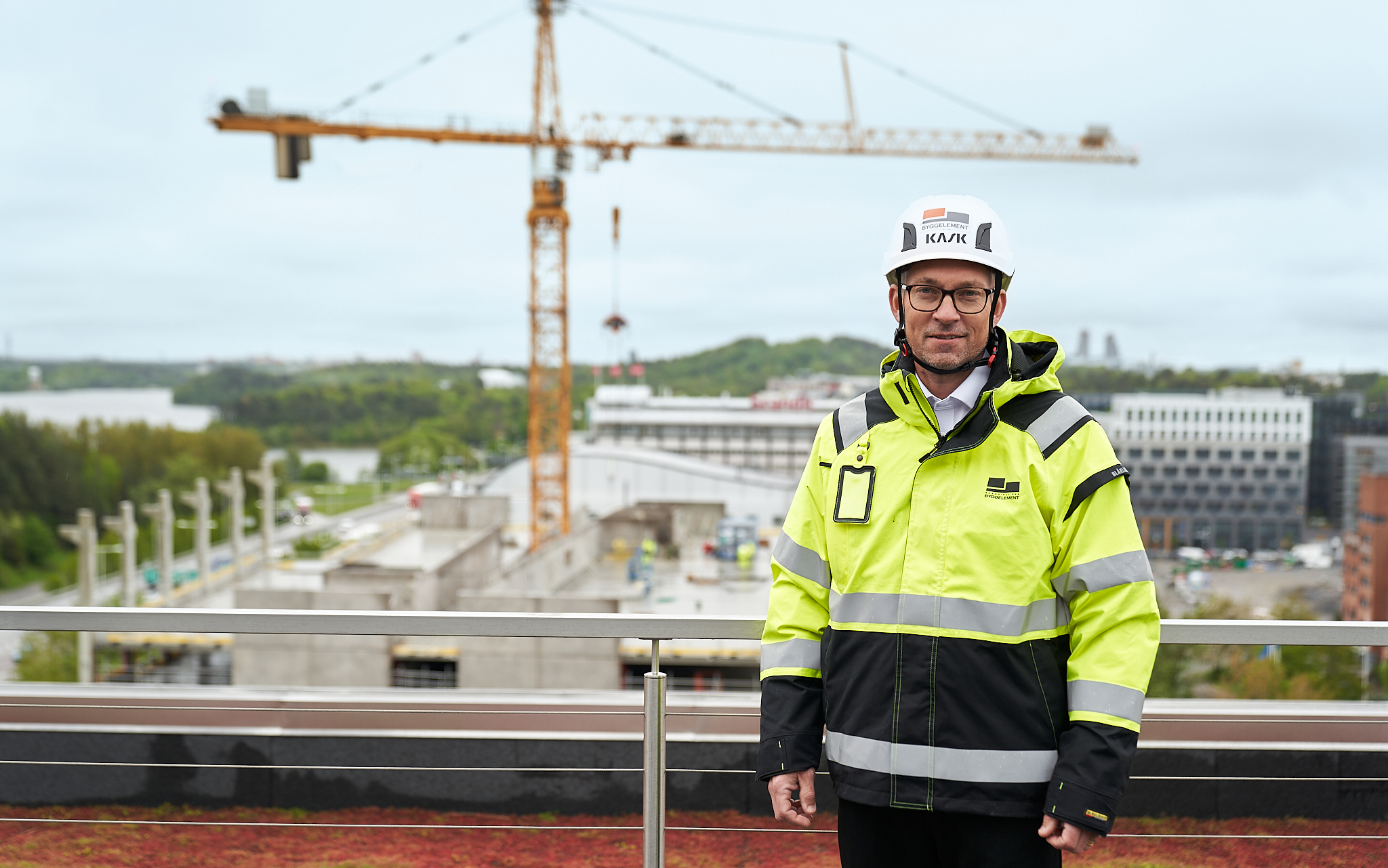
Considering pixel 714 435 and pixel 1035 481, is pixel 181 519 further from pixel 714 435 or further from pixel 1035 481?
pixel 1035 481

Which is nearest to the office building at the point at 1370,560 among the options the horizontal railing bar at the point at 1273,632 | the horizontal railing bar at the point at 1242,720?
the horizontal railing bar at the point at 1242,720

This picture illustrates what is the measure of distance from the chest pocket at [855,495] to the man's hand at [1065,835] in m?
0.61

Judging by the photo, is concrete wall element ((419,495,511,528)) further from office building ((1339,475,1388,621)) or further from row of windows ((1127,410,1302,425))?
row of windows ((1127,410,1302,425))

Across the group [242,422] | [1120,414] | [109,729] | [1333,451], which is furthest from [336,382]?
[109,729]

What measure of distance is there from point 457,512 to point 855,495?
1995 inches

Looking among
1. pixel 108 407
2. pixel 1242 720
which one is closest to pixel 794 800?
pixel 1242 720

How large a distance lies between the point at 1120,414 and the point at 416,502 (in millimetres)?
53394

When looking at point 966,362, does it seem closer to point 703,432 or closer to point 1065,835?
point 1065,835

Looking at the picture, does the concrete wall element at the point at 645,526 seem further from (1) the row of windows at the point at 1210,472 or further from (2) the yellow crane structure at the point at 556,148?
(1) the row of windows at the point at 1210,472

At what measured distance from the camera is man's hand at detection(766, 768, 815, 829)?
6.43 feet

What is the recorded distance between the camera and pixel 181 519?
75.4 metres

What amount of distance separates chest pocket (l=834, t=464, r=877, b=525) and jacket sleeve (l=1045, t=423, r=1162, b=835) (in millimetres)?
335

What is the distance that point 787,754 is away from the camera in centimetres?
196

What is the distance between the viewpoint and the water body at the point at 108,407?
86.6 m
